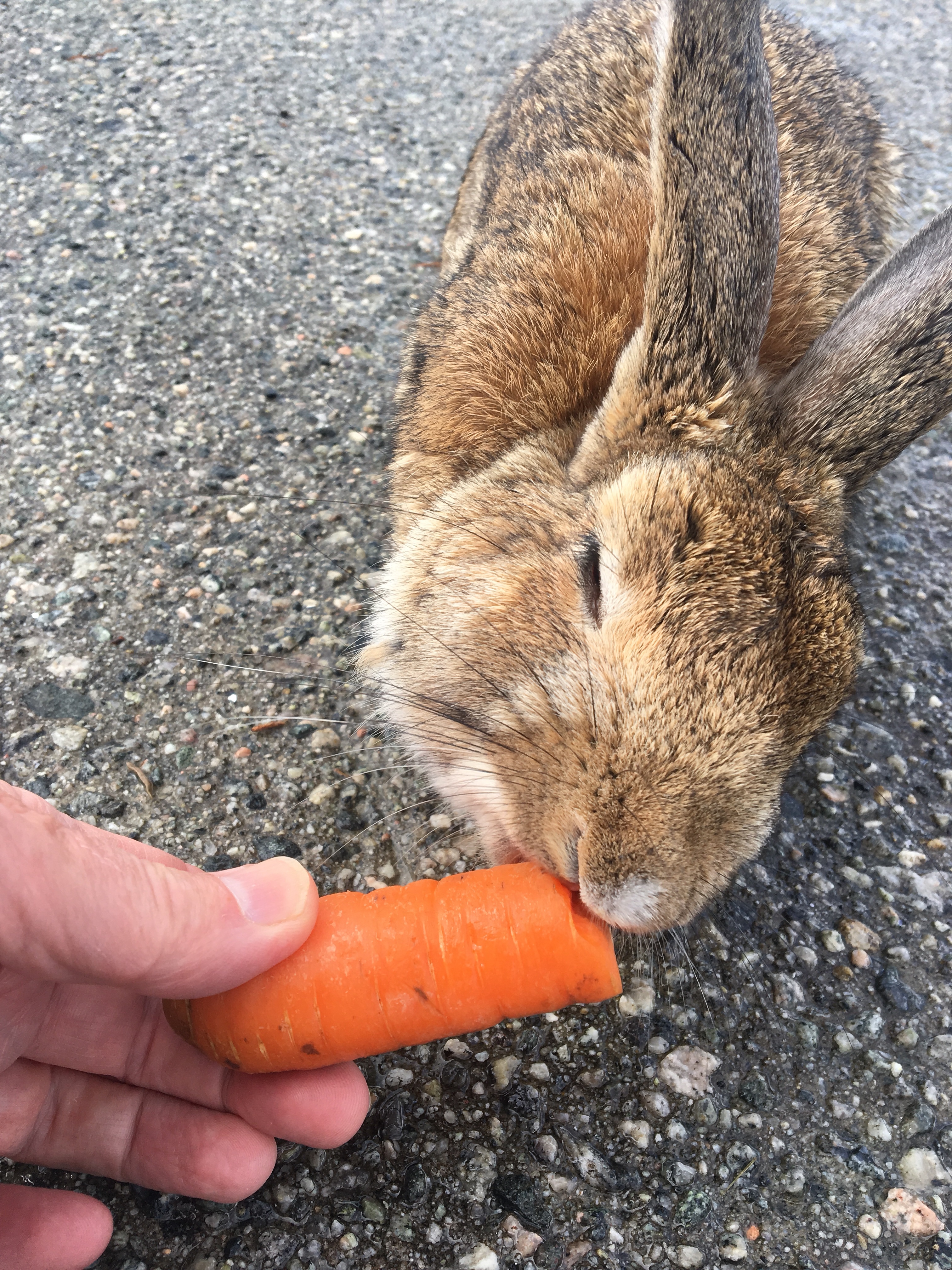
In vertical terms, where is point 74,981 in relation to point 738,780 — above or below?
below

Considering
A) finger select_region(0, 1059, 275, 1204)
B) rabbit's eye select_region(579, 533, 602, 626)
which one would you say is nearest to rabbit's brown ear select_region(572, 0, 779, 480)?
rabbit's eye select_region(579, 533, 602, 626)

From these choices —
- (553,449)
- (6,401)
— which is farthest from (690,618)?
(6,401)

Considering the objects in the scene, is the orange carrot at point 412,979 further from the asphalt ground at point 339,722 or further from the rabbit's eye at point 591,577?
the rabbit's eye at point 591,577

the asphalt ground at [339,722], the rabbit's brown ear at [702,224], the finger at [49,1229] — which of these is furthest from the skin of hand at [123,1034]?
the rabbit's brown ear at [702,224]

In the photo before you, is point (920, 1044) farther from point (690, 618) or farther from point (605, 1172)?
point (690, 618)

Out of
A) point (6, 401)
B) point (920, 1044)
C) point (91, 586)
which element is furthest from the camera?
point (6, 401)

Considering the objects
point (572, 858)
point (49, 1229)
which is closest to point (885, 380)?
point (572, 858)

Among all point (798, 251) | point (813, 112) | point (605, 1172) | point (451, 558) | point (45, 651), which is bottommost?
point (45, 651)

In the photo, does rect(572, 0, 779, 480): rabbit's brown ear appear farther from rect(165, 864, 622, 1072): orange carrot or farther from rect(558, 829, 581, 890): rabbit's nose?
rect(165, 864, 622, 1072): orange carrot

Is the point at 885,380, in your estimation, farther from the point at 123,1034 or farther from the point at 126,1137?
the point at 126,1137
